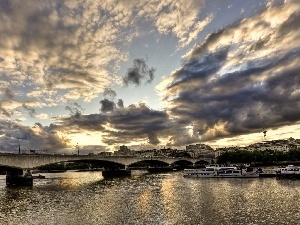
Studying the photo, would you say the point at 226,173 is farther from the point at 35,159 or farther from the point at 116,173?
the point at 35,159

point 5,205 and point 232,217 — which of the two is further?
point 5,205

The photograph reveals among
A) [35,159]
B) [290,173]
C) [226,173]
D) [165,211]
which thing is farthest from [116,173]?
[165,211]

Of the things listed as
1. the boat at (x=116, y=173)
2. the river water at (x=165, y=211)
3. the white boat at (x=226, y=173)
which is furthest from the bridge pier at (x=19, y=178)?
the white boat at (x=226, y=173)

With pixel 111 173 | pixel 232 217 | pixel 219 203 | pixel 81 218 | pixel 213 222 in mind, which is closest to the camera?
pixel 213 222

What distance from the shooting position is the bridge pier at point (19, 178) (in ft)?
278

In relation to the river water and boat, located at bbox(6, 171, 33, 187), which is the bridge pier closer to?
boat, located at bbox(6, 171, 33, 187)

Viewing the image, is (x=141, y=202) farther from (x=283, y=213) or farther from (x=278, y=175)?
(x=278, y=175)

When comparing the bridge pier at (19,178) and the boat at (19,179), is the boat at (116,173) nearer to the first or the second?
the bridge pier at (19,178)

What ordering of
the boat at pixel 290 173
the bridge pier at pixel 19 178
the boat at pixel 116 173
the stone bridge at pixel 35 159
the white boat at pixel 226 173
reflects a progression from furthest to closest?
the boat at pixel 116 173, the white boat at pixel 226 173, the bridge pier at pixel 19 178, the boat at pixel 290 173, the stone bridge at pixel 35 159

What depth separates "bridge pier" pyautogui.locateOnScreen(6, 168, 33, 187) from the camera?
8488cm

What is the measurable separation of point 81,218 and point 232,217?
650 inches

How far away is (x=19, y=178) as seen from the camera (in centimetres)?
8538

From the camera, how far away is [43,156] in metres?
91.1

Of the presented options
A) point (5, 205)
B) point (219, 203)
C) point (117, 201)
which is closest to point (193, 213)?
point (219, 203)
